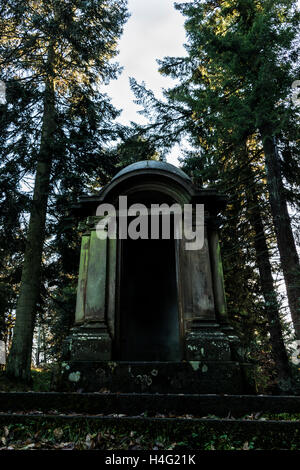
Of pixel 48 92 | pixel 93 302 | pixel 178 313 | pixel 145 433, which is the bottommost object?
pixel 145 433

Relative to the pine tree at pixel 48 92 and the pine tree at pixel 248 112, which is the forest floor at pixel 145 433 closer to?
the pine tree at pixel 248 112

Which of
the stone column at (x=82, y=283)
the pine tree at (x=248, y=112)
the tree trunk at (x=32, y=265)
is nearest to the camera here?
the stone column at (x=82, y=283)

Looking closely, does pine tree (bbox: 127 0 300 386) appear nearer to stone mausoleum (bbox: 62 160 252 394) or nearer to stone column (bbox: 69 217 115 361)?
stone mausoleum (bbox: 62 160 252 394)

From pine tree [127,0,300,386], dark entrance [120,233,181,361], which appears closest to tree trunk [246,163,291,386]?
pine tree [127,0,300,386]

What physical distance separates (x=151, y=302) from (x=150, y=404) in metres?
4.74

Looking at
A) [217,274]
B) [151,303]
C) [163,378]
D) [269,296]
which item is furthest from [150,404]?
[269,296]

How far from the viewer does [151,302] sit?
8148 millimetres

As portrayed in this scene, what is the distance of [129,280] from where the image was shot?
8.07 meters

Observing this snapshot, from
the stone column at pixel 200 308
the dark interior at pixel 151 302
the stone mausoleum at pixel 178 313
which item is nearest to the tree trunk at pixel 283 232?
the stone mausoleum at pixel 178 313

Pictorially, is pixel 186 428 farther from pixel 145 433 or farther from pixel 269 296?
pixel 269 296

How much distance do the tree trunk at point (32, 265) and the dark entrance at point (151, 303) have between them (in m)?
2.59

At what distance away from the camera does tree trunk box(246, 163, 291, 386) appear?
311 inches

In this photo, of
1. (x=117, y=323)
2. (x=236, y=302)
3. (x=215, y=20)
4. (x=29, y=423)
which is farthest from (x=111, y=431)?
(x=215, y=20)

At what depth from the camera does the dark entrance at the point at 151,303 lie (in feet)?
25.2
